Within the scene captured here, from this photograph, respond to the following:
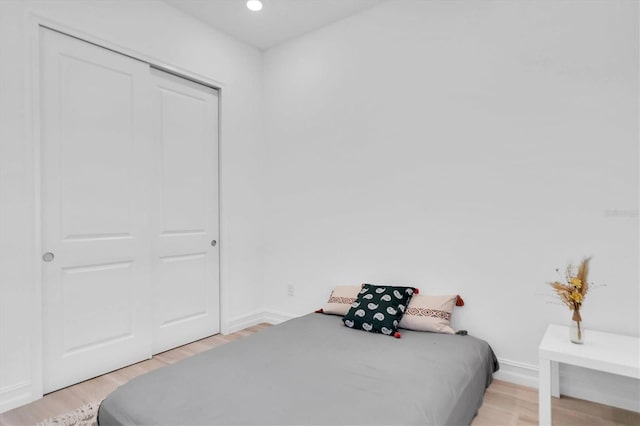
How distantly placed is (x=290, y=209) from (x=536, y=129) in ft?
6.80

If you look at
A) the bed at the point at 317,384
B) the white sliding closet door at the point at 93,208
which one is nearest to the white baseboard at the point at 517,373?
the bed at the point at 317,384

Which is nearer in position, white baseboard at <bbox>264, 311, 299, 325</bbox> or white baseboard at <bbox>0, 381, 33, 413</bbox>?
white baseboard at <bbox>0, 381, 33, 413</bbox>

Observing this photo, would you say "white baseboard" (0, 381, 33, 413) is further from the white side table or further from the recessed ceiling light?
the recessed ceiling light

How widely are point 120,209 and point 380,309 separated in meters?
1.97

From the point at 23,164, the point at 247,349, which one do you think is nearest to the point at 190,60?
the point at 23,164

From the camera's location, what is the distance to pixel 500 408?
6.61 feet

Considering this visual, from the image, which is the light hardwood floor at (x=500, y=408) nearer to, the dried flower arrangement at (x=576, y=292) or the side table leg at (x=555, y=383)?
the side table leg at (x=555, y=383)

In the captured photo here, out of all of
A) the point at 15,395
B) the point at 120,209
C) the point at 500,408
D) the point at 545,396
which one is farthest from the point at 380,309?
the point at 15,395

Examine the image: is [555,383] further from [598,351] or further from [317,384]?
[317,384]

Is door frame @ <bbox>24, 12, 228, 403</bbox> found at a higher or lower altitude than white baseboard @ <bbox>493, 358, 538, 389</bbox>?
higher

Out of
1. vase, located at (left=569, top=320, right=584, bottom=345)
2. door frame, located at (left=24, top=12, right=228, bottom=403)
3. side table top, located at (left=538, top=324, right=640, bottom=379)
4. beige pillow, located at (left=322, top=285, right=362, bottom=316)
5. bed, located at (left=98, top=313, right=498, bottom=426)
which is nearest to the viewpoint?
bed, located at (left=98, top=313, right=498, bottom=426)

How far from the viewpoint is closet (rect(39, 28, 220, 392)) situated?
2314 mm

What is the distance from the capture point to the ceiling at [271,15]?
2.89 m

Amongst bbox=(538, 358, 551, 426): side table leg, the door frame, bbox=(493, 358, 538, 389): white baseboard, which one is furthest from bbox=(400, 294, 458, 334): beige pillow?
the door frame
